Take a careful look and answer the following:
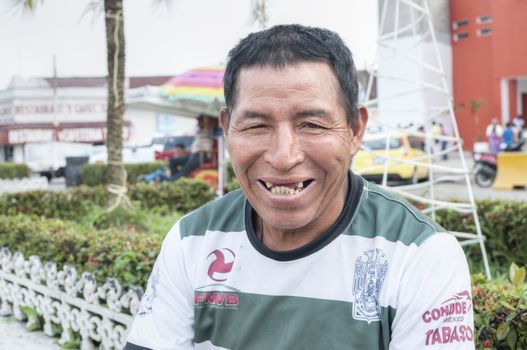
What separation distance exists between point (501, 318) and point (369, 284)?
3.22ft

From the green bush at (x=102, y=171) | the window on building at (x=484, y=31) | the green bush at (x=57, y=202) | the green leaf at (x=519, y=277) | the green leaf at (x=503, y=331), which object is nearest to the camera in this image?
the green leaf at (x=503, y=331)

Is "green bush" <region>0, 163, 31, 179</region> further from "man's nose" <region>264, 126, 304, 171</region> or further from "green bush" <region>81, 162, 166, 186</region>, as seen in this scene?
"man's nose" <region>264, 126, 304, 171</region>

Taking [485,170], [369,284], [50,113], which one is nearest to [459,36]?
[485,170]

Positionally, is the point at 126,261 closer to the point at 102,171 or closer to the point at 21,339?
the point at 21,339

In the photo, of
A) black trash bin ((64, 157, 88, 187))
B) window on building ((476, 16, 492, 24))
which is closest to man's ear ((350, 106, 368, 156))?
black trash bin ((64, 157, 88, 187))

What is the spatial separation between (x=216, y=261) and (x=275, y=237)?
0.19 meters

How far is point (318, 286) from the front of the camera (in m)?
1.58

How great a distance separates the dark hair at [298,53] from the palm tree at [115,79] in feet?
17.8

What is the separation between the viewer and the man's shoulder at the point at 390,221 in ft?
5.10

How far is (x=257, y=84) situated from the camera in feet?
5.21

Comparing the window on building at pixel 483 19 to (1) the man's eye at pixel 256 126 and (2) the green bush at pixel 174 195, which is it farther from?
(1) the man's eye at pixel 256 126

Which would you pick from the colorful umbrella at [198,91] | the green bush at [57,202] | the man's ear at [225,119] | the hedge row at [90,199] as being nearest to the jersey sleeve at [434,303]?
the man's ear at [225,119]

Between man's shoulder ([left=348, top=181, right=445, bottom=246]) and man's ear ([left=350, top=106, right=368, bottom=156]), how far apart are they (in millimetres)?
123

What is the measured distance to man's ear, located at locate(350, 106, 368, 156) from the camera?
1709 mm
